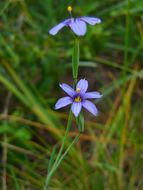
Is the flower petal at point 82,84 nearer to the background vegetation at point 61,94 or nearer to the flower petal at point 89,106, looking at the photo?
the flower petal at point 89,106

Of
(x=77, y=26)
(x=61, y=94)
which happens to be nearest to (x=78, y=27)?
Result: (x=77, y=26)

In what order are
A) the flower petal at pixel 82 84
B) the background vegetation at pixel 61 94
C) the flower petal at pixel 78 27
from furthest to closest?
the background vegetation at pixel 61 94 < the flower petal at pixel 82 84 < the flower petal at pixel 78 27

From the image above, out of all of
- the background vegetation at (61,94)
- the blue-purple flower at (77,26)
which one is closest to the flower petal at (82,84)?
the blue-purple flower at (77,26)

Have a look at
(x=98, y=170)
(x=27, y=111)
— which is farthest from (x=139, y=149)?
(x=27, y=111)

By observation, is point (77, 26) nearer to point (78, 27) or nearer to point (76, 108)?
point (78, 27)

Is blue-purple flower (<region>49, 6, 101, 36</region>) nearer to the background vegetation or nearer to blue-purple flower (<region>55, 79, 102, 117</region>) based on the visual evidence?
blue-purple flower (<region>55, 79, 102, 117</region>)

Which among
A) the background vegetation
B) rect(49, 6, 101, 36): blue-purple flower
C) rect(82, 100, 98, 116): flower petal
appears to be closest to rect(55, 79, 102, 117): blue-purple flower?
rect(82, 100, 98, 116): flower petal
